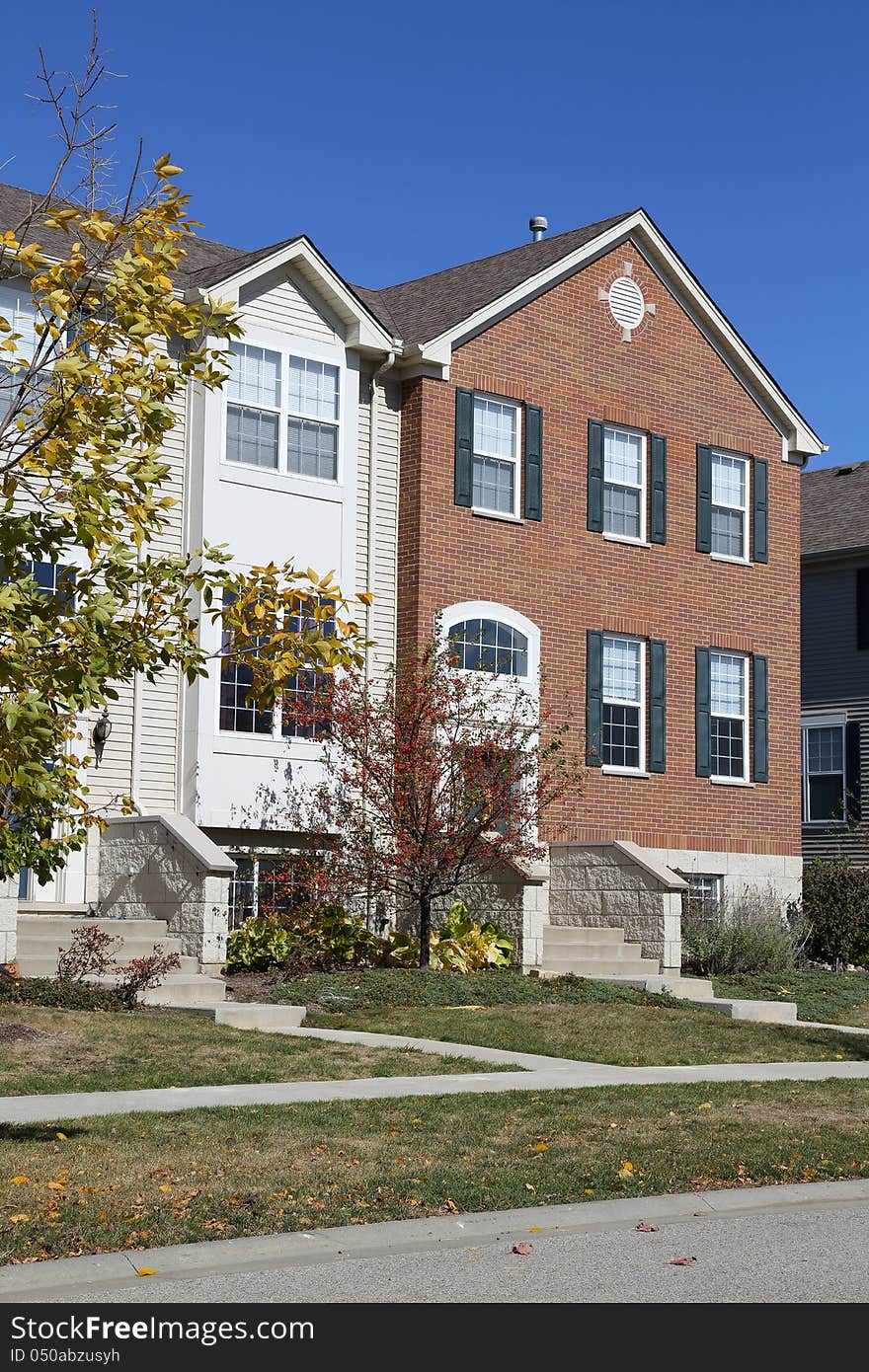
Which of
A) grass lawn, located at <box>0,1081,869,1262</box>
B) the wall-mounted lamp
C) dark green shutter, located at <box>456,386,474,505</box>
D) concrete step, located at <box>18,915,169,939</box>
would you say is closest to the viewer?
grass lawn, located at <box>0,1081,869,1262</box>

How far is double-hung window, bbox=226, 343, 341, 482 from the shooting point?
2200cm

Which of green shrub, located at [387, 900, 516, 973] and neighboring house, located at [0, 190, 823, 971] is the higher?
neighboring house, located at [0, 190, 823, 971]

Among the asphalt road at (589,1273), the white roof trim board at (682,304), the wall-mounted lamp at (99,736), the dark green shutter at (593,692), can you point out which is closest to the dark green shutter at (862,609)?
the white roof trim board at (682,304)

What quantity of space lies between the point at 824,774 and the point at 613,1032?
19.0 metres

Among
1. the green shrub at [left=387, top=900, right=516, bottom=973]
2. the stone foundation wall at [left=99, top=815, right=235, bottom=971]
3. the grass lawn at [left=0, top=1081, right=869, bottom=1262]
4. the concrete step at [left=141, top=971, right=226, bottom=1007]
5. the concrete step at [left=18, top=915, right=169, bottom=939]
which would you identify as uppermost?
the stone foundation wall at [left=99, top=815, right=235, bottom=971]

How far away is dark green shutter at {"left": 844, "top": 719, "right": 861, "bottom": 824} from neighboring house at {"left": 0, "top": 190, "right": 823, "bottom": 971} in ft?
20.2

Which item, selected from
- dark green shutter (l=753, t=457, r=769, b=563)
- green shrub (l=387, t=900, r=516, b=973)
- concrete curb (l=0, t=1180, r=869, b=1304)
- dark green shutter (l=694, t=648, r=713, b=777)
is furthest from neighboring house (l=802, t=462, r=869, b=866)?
concrete curb (l=0, t=1180, r=869, b=1304)

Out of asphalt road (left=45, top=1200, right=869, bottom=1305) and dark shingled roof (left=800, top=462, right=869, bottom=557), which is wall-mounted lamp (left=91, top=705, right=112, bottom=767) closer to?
asphalt road (left=45, top=1200, right=869, bottom=1305)

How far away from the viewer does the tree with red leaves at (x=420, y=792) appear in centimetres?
2009

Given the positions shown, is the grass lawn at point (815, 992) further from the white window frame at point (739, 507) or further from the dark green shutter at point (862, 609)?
the dark green shutter at point (862, 609)

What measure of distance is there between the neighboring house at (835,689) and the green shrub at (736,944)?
381 inches

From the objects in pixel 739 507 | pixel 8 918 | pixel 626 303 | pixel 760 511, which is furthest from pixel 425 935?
pixel 626 303

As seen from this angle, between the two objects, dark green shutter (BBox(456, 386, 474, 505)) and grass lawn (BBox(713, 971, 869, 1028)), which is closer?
grass lawn (BBox(713, 971, 869, 1028))
